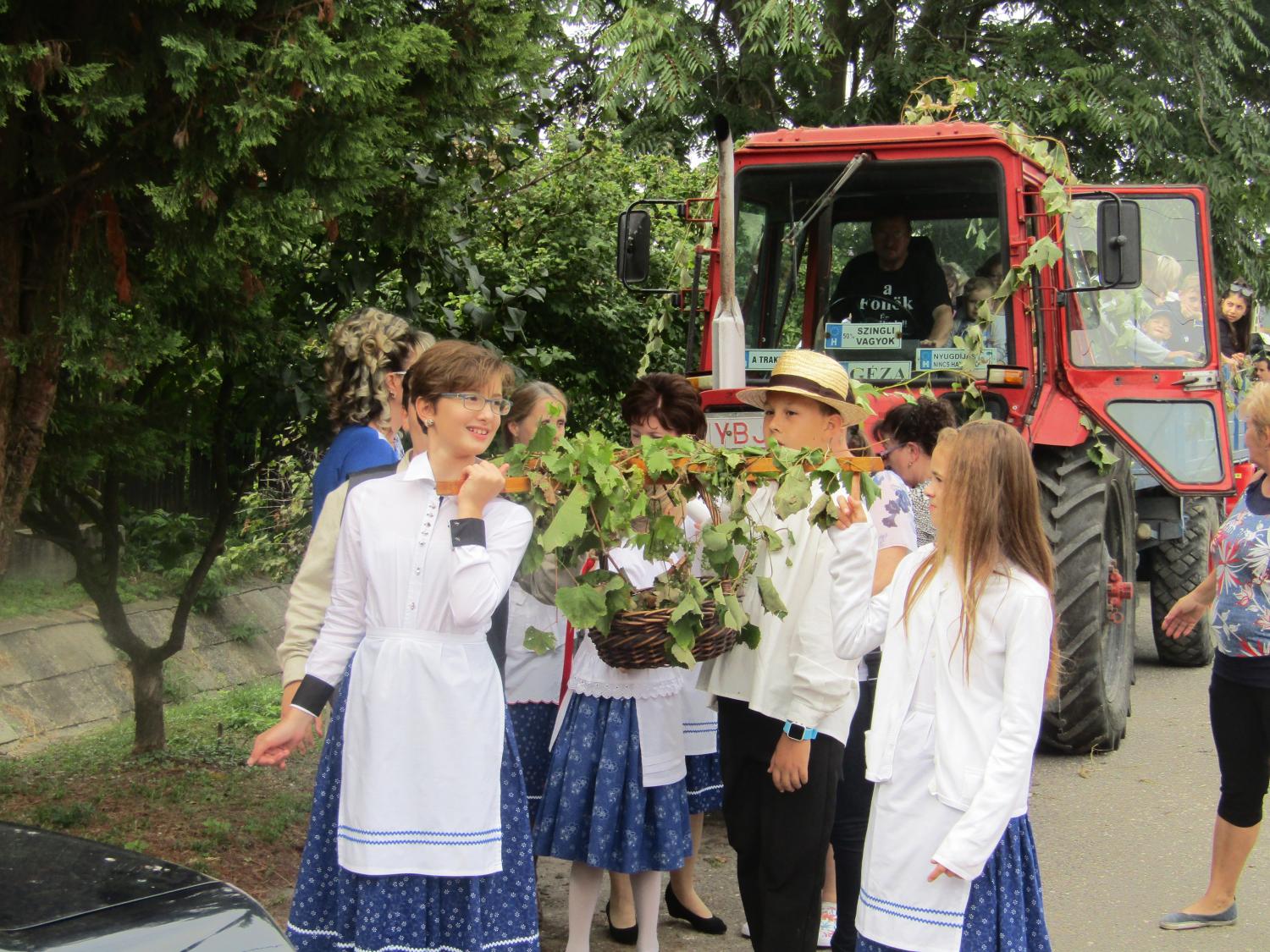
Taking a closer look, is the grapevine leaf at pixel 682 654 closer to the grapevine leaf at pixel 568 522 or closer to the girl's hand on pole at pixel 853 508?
the grapevine leaf at pixel 568 522

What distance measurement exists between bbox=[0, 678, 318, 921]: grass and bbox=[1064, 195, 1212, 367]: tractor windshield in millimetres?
4457

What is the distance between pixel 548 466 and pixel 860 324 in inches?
144

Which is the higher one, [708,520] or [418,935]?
[708,520]

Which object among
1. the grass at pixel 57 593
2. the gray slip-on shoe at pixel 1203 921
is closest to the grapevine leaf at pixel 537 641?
the gray slip-on shoe at pixel 1203 921

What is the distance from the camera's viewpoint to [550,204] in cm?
733

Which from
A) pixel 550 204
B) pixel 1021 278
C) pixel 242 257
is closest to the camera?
pixel 242 257

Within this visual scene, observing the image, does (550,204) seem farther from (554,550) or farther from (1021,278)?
(554,550)

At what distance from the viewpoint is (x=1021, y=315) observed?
680 cm

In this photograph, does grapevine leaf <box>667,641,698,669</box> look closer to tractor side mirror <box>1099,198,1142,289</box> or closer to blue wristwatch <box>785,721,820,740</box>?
blue wristwatch <box>785,721,820,740</box>

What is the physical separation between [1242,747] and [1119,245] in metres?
2.46

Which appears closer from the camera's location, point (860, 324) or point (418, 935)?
point (418, 935)

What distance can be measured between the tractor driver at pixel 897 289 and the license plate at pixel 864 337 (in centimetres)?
5

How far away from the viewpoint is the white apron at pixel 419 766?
3309 mm

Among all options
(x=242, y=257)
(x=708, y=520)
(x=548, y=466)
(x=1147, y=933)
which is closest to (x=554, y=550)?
(x=548, y=466)
